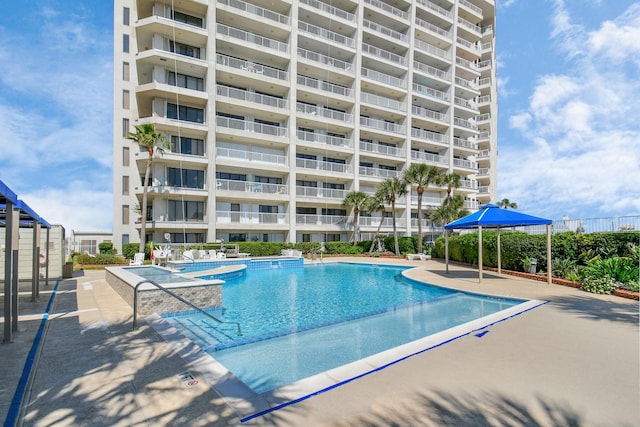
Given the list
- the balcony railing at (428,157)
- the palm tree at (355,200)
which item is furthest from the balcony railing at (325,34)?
the palm tree at (355,200)

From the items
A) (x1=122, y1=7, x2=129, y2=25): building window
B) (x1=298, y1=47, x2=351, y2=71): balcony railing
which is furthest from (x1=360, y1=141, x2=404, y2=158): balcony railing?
(x1=122, y1=7, x2=129, y2=25): building window

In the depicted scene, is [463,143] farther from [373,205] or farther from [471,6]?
[373,205]

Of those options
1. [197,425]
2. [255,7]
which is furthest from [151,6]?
[197,425]

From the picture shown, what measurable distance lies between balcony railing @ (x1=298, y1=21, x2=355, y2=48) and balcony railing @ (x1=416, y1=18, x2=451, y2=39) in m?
9.46

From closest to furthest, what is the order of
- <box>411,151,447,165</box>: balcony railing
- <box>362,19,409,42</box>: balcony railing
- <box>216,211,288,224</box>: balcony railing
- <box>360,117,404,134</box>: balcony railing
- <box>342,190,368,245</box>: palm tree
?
<box>216,211,288,224</box>: balcony railing
<box>342,190,368,245</box>: palm tree
<box>362,19,409,42</box>: balcony railing
<box>360,117,404,134</box>: balcony railing
<box>411,151,447,165</box>: balcony railing

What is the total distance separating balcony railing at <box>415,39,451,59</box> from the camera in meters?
34.8

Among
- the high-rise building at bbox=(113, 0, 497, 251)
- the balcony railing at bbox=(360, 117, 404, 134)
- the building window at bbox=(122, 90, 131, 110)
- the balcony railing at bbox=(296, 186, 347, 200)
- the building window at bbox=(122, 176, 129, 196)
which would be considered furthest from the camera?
the balcony railing at bbox=(360, 117, 404, 134)

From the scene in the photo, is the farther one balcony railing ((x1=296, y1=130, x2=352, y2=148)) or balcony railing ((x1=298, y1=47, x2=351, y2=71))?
balcony railing ((x1=298, y1=47, x2=351, y2=71))

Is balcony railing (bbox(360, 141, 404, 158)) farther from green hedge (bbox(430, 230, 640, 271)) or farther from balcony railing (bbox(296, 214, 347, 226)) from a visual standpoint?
green hedge (bbox(430, 230, 640, 271))

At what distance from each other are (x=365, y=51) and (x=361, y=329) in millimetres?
31111

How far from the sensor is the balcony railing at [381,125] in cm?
3190

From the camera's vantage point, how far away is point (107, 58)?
85.1 feet

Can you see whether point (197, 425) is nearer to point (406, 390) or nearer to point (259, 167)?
point (406, 390)

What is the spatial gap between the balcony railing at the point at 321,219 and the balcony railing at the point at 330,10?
17907mm
